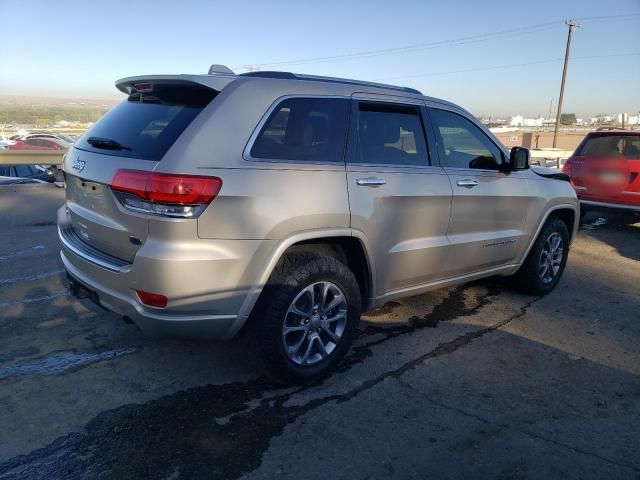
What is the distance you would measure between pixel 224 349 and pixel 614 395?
8.54 ft

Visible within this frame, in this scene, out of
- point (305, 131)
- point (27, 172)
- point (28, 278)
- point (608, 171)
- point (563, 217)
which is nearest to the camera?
point (305, 131)

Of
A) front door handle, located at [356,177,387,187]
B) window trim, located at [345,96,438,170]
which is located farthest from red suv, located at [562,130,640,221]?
front door handle, located at [356,177,387,187]

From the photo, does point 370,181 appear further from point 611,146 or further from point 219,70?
point 611,146

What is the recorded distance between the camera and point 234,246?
2.76m

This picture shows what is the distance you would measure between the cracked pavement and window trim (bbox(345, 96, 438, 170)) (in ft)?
4.39

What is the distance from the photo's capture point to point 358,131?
3.46 meters

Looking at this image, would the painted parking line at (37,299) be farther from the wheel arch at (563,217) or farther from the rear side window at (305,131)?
the wheel arch at (563,217)

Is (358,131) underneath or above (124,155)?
above

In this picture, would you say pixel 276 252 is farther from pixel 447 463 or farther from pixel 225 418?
pixel 447 463

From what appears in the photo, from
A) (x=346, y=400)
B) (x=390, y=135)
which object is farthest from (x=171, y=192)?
(x=390, y=135)

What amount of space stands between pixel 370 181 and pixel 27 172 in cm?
1261

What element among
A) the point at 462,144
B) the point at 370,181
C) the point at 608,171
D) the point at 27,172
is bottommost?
the point at 27,172

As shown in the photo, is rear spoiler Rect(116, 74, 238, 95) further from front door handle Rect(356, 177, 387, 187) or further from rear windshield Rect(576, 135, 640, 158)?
rear windshield Rect(576, 135, 640, 158)

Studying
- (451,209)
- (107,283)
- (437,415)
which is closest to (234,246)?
(107,283)
